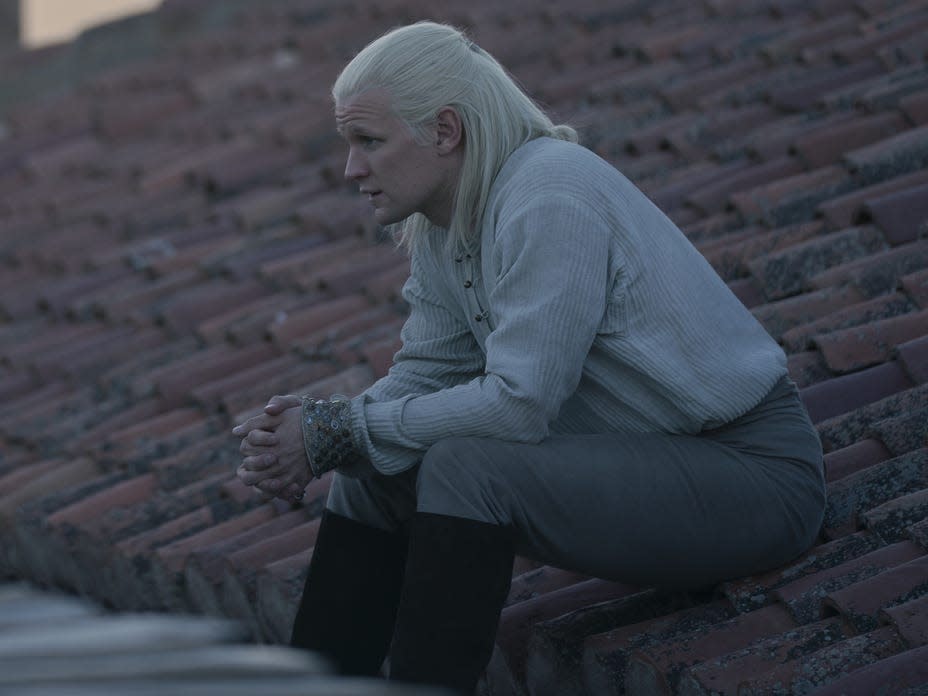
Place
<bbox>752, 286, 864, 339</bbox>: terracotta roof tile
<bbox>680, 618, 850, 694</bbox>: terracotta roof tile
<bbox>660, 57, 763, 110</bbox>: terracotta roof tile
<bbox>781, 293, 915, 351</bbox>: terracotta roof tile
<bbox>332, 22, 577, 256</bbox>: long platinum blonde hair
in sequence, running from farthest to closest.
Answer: <bbox>660, 57, 763, 110</bbox>: terracotta roof tile, <bbox>752, 286, 864, 339</bbox>: terracotta roof tile, <bbox>781, 293, 915, 351</bbox>: terracotta roof tile, <bbox>332, 22, 577, 256</bbox>: long platinum blonde hair, <bbox>680, 618, 850, 694</bbox>: terracotta roof tile

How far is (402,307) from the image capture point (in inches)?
179

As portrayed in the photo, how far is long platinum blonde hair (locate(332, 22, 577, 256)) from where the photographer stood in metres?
2.92

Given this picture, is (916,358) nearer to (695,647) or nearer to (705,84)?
(695,647)

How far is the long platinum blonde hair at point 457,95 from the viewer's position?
2.92 metres

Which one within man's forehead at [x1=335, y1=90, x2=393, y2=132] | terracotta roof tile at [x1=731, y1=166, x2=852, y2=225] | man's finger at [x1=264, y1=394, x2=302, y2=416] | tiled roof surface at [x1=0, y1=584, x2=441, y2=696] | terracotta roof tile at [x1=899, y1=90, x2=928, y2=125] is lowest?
terracotta roof tile at [x1=731, y1=166, x2=852, y2=225]

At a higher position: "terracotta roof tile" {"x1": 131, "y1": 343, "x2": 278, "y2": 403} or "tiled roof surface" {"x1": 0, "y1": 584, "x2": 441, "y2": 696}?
"tiled roof surface" {"x1": 0, "y1": 584, "x2": 441, "y2": 696}

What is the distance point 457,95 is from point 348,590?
917 mm

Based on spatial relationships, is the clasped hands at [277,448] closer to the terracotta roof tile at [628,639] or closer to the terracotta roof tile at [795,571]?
the terracotta roof tile at [628,639]

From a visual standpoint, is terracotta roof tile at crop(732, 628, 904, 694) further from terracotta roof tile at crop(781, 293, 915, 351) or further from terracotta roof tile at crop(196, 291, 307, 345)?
Result: terracotta roof tile at crop(196, 291, 307, 345)

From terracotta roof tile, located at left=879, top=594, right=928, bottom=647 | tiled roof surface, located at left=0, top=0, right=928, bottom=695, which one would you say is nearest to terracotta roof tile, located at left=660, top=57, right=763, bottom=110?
tiled roof surface, located at left=0, top=0, right=928, bottom=695

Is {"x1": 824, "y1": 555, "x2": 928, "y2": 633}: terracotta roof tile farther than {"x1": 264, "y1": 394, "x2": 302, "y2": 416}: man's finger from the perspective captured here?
No

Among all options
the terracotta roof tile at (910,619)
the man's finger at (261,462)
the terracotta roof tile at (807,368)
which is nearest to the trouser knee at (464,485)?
the man's finger at (261,462)

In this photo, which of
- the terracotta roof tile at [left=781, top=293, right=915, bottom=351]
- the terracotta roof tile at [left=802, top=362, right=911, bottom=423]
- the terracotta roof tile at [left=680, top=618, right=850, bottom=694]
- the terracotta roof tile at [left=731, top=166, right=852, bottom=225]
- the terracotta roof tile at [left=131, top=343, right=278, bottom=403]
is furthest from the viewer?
the terracotta roof tile at [left=131, top=343, right=278, bottom=403]

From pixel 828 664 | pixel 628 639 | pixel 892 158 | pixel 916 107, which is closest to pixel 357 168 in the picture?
pixel 628 639
